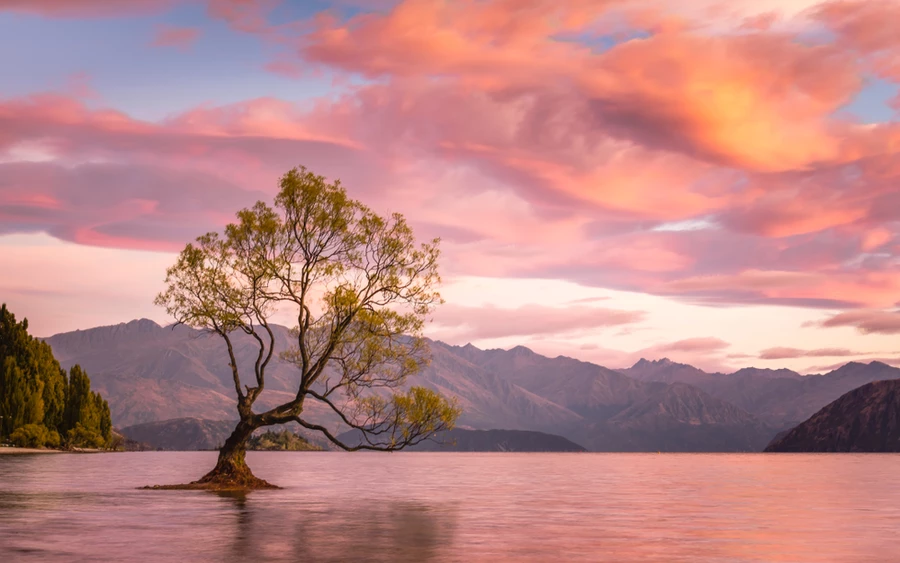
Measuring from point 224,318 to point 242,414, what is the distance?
7.84 meters

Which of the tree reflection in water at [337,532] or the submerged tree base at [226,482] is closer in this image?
the tree reflection in water at [337,532]

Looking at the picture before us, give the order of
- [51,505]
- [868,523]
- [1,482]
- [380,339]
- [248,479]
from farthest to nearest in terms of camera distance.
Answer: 1. [1,482]
2. [248,479]
3. [380,339]
4. [51,505]
5. [868,523]

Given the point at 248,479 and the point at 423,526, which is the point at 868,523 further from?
the point at 248,479

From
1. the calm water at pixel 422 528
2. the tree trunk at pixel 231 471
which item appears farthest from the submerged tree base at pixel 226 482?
the calm water at pixel 422 528

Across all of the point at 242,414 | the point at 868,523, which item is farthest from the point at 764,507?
the point at 242,414

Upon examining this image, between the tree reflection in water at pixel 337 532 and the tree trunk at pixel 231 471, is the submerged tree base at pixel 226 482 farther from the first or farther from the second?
the tree reflection in water at pixel 337 532

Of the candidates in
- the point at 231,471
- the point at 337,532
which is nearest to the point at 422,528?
the point at 337,532

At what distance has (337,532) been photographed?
43750 mm

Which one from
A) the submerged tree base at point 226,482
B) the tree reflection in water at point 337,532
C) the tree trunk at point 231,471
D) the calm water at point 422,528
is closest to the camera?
the tree reflection in water at point 337,532

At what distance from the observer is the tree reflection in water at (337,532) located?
115 ft

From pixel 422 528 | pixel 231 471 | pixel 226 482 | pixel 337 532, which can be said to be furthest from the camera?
pixel 231 471

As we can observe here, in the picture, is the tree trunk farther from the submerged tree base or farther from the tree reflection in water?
the tree reflection in water

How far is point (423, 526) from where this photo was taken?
1907 inches

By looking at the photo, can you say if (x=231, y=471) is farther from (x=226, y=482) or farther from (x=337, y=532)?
(x=337, y=532)
